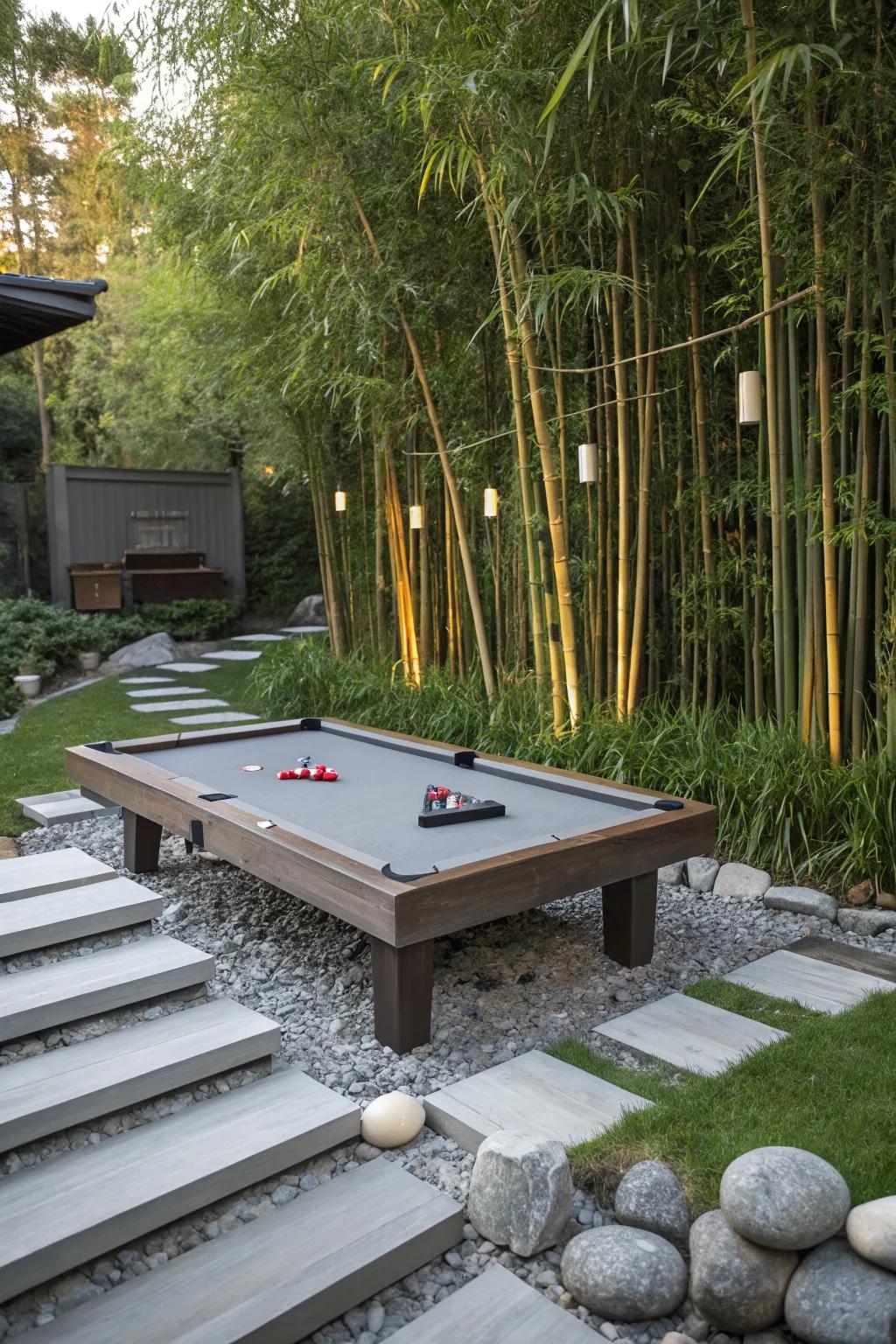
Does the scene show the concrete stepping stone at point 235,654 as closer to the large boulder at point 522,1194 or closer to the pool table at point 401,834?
the pool table at point 401,834

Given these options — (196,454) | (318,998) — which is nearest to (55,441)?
(196,454)

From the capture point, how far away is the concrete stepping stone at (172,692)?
7.23 m

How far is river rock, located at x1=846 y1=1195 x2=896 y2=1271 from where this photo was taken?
1.51m

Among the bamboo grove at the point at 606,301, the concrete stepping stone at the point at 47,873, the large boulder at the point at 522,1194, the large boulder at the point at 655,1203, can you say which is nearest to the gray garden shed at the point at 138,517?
the bamboo grove at the point at 606,301

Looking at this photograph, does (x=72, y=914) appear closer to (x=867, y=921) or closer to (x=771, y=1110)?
(x=771, y=1110)

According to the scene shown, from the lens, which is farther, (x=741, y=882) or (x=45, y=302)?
(x=741, y=882)

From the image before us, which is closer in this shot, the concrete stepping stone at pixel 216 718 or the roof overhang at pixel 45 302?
the roof overhang at pixel 45 302

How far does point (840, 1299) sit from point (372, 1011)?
52.2 inches

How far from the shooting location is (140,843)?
3.58 metres

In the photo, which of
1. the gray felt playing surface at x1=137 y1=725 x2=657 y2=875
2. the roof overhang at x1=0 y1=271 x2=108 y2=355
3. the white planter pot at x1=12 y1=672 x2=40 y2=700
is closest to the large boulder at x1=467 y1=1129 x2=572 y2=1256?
the gray felt playing surface at x1=137 y1=725 x2=657 y2=875

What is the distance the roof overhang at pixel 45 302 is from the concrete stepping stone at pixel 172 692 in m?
4.52

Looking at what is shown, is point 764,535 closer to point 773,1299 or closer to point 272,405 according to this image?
point 773,1299

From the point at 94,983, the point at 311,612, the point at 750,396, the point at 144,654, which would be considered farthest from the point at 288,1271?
the point at 311,612

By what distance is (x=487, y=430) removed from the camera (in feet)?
17.0
